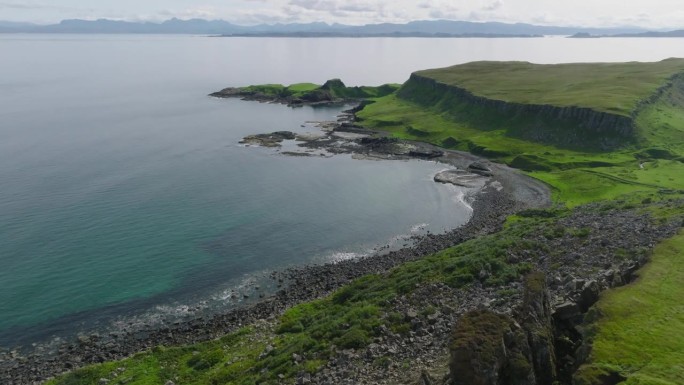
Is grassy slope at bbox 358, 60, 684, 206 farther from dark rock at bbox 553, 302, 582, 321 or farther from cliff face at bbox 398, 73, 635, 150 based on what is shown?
dark rock at bbox 553, 302, 582, 321

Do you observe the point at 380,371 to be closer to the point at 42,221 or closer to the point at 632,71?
the point at 42,221

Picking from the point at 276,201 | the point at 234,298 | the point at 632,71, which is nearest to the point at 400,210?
the point at 276,201

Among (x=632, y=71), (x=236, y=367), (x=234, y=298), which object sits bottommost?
(x=234, y=298)

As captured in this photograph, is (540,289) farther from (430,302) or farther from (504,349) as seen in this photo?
(430,302)

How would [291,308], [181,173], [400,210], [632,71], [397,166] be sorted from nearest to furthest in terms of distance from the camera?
[291,308], [400,210], [181,173], [397,166], [632,71]

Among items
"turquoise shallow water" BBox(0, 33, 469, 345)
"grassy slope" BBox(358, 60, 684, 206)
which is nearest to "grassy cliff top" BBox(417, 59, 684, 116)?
"grassy slope" BBox(358, 60, 684, 206)

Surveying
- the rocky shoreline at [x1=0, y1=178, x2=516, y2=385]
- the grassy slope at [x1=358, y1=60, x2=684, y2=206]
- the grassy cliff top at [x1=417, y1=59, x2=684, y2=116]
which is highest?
the grassy cliff top at [x1=417, y1=59, x2=684, y2=116]
